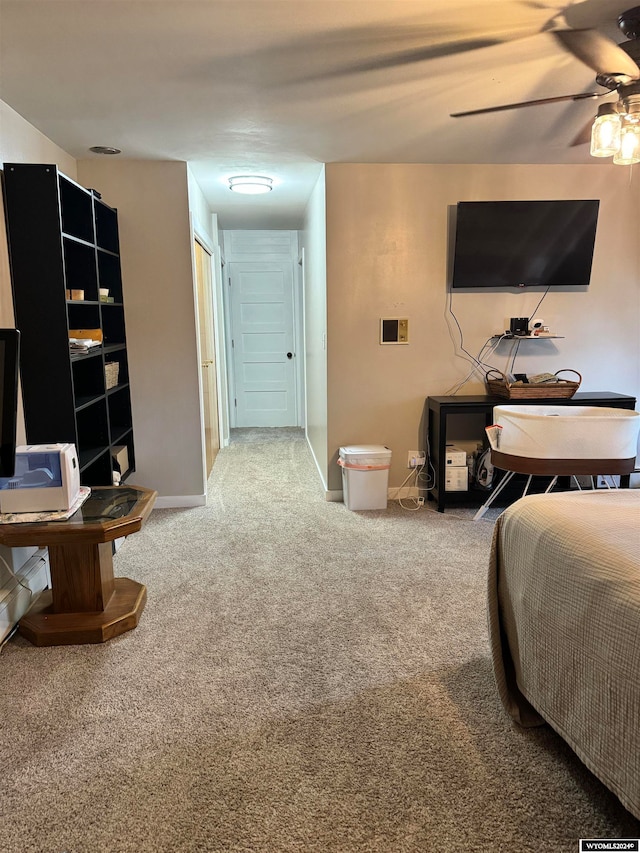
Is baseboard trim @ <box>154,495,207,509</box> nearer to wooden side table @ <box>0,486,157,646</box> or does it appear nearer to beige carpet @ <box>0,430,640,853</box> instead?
beige carpet @ <box>0,430,640,853</box>

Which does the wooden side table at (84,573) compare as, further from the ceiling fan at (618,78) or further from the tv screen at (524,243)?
the tv screen at (524,243)

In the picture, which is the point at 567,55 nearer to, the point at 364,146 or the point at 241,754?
the point at 364,146

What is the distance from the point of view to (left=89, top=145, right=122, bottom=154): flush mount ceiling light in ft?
10.6

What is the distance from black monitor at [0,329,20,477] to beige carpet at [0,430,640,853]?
0.80m

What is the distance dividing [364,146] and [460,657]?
2.83 metres

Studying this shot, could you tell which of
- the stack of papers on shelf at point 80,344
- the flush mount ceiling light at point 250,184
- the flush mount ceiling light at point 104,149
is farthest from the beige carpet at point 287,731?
the flush mount ceiling light at point 250,184

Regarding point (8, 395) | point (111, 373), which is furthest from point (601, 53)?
point (111, 373)

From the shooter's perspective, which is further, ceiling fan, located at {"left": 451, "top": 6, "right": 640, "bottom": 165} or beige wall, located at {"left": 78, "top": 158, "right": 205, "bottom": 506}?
beige wall, located at {"left": 78, "top": 158, "right": 205, "bottom": 506}

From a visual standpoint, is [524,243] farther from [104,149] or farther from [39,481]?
[39,481]

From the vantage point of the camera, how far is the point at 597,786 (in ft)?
5.00

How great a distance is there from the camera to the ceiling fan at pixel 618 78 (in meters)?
1.78

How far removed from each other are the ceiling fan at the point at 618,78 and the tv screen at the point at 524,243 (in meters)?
1.62

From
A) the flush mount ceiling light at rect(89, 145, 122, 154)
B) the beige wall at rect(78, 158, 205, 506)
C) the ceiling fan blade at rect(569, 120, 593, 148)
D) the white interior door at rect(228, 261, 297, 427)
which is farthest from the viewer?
the white interior door at rect(228, 261, 297, 427)

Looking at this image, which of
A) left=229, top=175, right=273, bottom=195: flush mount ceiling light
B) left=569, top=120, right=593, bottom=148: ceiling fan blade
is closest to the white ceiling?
left=569, top=120, right=593, bottom=148: ceiling fan blade
